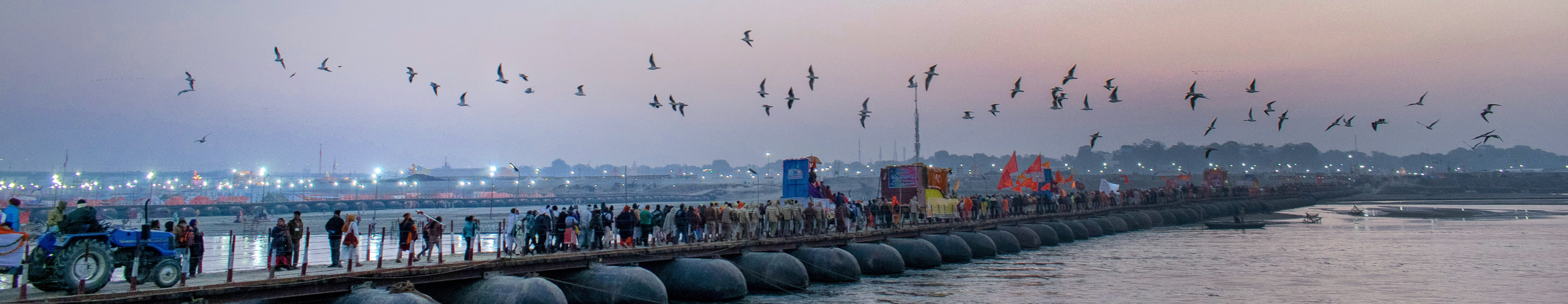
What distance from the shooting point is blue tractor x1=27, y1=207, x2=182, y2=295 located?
461 inches

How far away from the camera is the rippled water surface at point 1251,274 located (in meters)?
24.4

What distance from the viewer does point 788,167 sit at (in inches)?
1315

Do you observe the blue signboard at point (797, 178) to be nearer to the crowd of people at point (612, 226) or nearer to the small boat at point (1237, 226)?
the crowd of people at point (612, 226)

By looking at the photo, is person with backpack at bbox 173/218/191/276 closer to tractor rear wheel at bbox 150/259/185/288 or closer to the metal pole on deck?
the metal pole on deck

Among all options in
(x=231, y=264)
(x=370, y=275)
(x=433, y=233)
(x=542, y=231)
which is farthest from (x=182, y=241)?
(x=542, y=231)

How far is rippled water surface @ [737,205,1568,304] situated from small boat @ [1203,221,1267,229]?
6615 mm

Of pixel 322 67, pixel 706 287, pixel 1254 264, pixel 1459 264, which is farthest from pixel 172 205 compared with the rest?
pixel 1459 264

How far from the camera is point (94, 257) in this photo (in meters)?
12.3

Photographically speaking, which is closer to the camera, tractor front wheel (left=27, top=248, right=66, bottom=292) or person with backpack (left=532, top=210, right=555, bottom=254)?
tractor front wheel (left=27, top=248, right=66, bottom=292)

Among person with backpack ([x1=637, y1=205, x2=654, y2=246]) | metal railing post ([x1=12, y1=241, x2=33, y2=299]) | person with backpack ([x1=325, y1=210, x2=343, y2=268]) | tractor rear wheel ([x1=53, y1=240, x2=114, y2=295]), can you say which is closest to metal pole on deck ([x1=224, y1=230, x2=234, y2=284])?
tractor rear wheel ([x1=53, y1=240, x2=114, y2=295])

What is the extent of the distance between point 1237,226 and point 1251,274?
29.2 m

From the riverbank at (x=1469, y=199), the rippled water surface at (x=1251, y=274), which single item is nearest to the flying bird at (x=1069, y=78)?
the rippled water surface at (x=1251, y=274)

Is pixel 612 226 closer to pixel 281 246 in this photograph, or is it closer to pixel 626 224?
pixel 626 224

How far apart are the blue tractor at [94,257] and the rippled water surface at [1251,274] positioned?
1276cm
